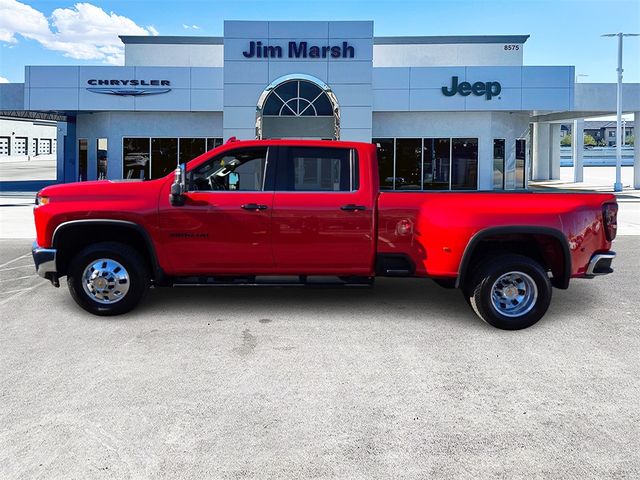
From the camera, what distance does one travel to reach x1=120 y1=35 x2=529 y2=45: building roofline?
33000 mm

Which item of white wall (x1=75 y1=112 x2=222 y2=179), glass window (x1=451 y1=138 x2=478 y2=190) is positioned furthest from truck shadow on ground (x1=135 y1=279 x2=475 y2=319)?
white wall (x1=75 y1=112 x2=222 y2=179)

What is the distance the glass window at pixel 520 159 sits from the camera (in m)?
30.0

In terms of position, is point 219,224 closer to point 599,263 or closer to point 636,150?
point 599,263

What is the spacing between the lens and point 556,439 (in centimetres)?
403

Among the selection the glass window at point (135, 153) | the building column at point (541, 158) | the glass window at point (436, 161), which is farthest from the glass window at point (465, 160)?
the building column at point (541, 158)

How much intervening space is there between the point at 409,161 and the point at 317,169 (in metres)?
23.0

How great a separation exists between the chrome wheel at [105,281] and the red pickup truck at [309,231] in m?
0.01

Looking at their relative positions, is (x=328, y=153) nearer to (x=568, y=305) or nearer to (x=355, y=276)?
(x=355, y=276)

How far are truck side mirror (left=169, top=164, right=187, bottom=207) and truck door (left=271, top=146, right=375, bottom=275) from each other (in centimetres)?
98

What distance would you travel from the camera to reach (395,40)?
33.2 m

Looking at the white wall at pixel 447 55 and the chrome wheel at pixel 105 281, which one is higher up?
the white wall at pixel 447 55

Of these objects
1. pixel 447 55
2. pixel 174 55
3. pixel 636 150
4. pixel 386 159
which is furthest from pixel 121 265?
pixel 636 150

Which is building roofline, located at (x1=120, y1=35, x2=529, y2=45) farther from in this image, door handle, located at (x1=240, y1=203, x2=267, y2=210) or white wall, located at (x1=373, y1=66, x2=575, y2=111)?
door handle, located at (x1=240, y1=203, x2=267, y2=210)

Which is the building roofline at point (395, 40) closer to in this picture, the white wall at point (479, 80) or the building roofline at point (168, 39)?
the building roofline at point (168, 39)
